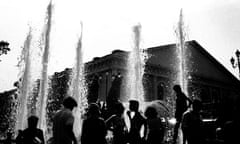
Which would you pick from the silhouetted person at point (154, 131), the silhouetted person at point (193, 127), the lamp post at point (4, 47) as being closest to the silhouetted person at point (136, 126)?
the silhouetted person at point (154, 131)

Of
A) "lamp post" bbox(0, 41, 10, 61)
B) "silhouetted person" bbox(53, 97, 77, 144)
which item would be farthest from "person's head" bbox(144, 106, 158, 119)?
"lamp post" bbox(0, 41, 10, 61)

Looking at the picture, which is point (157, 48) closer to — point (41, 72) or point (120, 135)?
point (41, 72)

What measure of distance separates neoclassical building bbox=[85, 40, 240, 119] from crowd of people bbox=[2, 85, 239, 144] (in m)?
17.8

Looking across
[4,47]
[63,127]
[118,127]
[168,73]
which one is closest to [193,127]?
[118,127]

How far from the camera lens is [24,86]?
14.5 meters

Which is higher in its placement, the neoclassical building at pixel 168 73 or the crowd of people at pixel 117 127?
the neoclassical building at pixel 168 73

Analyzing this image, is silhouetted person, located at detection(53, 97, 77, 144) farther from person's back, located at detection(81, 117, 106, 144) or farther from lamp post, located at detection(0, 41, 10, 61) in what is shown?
lamp post, located at detection(0, 41, 10, 61)

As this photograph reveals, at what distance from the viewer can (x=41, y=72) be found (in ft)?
46.2

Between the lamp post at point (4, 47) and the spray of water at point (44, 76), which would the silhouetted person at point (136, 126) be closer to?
the spray of water at point (44, 76)

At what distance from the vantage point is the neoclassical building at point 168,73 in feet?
107

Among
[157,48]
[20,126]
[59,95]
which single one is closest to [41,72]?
[20,126]

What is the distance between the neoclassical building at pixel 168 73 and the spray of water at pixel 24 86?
9959 millimetres

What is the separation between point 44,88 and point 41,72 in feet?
3.83

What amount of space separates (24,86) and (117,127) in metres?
10.7
